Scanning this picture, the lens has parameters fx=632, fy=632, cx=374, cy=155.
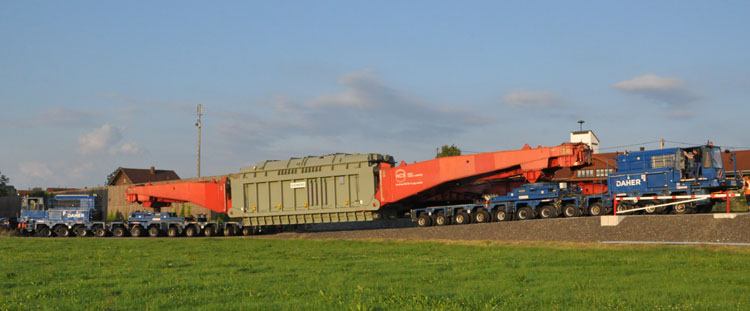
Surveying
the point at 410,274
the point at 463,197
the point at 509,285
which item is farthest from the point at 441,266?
the point at 463,197

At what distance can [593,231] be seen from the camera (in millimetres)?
23438

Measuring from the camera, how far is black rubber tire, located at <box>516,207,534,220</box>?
1061 inches

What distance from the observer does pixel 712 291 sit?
37.5 feet

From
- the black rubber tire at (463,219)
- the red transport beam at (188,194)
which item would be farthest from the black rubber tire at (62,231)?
the black rubber tire at (463,219)

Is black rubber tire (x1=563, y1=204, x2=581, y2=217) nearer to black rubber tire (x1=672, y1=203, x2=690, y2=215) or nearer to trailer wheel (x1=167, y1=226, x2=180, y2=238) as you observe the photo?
black rubber tire (x1=672, y1=203, x2=690, y2=215)

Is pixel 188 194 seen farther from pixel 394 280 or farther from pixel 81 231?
pixel 394 280

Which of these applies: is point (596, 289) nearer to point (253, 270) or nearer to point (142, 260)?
point (253, 270)

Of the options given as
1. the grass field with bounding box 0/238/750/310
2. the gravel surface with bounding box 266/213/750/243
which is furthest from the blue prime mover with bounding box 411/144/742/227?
the grass field with bounding box 0/238/750/310

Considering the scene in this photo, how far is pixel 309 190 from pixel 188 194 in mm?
8452

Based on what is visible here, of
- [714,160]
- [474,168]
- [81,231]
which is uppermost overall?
[474,168]

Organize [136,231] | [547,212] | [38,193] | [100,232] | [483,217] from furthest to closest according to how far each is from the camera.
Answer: [38,193] → [100,232] → [136,231] → [483,217] → [547,212]

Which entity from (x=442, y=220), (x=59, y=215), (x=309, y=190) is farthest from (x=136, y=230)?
(x=442, y=220)

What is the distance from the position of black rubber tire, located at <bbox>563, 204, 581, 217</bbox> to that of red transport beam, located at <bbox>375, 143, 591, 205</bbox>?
Answer: 1.71 metres

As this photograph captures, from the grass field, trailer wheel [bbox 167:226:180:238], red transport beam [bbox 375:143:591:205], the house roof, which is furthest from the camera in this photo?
the house roof
